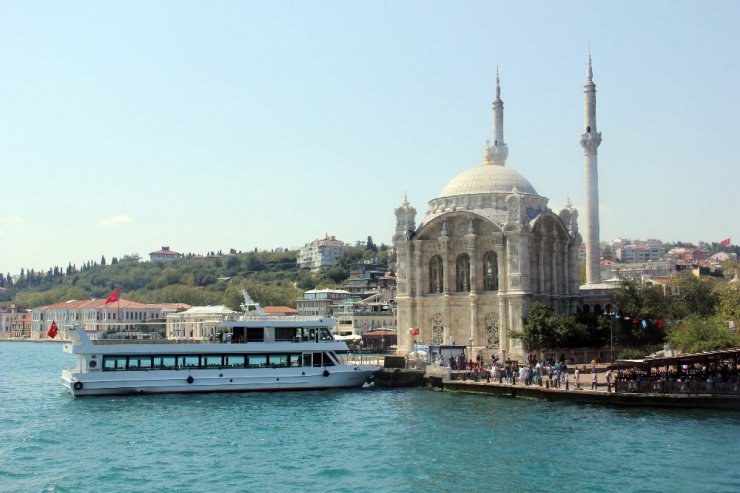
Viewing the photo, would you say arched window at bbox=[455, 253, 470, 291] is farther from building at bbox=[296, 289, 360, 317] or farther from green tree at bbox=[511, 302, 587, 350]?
building at bbox=[296, 289, 360, 317]

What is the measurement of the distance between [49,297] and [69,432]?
15714cm

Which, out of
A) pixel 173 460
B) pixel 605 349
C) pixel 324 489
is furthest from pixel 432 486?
pixel 605 349

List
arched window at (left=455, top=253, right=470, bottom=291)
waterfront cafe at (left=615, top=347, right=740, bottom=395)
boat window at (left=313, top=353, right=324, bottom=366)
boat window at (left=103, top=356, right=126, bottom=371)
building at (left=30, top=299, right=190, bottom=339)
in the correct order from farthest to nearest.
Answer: building at (left=30, top=299, right=190, bottom=339) → arched window at (left=455, top=253, right=470, bottom=291) → boat window at (left=313, top=353, right=324, bottom=366) → boat window at (left=103, top=356, right=126, bottom=371) → waterfront cafe at (left=615, top=347, right=740, bottom=395)

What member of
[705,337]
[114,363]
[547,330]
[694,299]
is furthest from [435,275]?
[114,363]

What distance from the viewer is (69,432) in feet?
109

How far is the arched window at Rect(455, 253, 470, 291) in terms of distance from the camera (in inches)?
2242

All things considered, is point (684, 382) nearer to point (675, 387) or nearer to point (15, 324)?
point (675, 387)

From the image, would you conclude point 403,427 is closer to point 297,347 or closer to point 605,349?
point 297,347

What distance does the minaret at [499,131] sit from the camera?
215 ft

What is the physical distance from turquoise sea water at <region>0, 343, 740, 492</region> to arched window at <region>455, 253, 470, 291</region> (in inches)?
638

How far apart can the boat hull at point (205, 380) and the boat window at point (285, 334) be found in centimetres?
179

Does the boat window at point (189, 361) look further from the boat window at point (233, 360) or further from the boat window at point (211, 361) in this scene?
the boat window at point (233, 360)

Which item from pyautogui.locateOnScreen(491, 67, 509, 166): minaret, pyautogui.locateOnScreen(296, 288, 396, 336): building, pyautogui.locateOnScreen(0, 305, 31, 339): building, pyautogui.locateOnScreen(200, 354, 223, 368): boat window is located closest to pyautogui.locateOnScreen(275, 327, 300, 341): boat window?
pyautogui.locateOnScreen(200, 354, 223, 368): boat window

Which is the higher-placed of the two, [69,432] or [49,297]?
[49,297]
